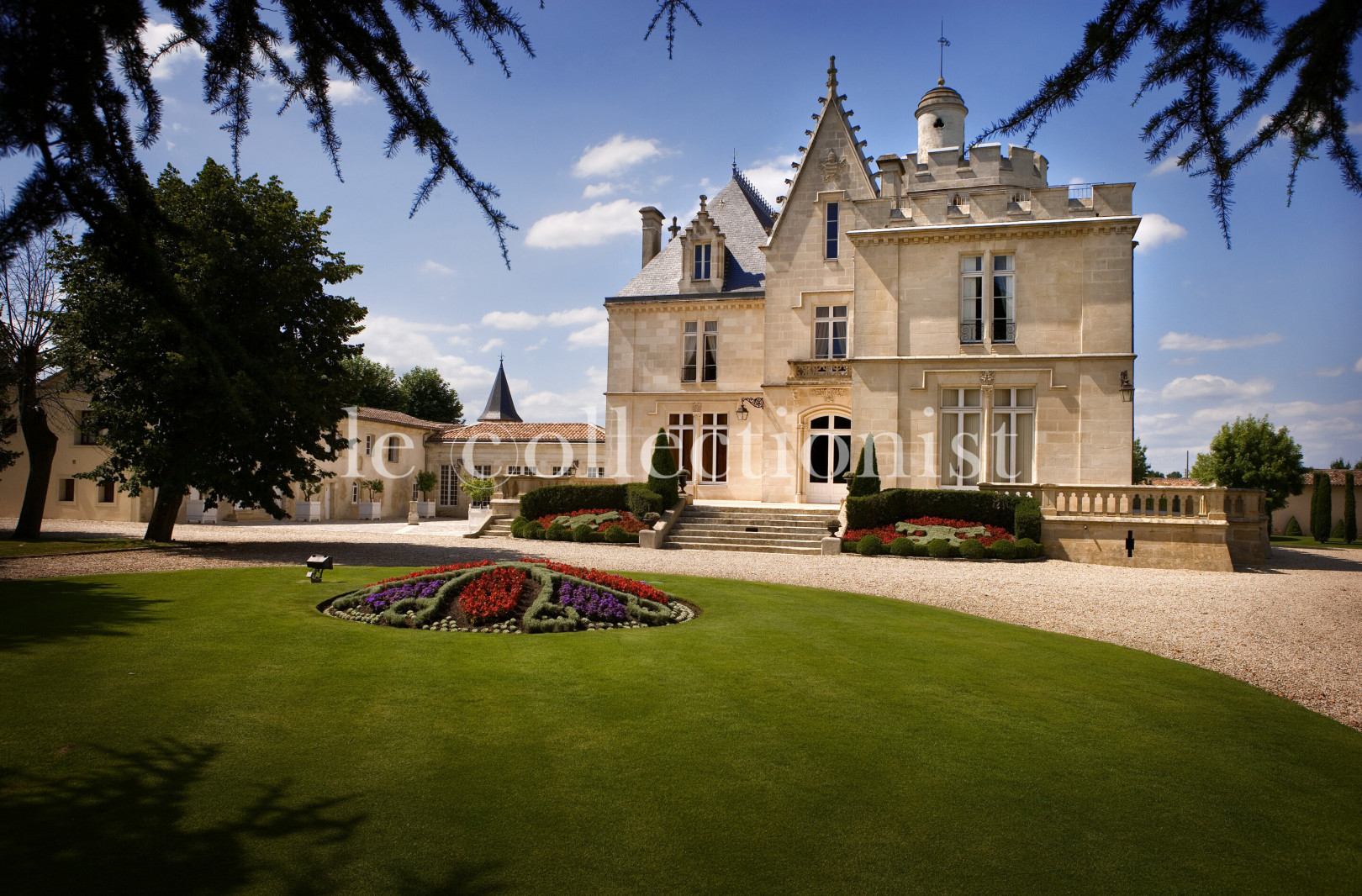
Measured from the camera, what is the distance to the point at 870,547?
16562 millimetres

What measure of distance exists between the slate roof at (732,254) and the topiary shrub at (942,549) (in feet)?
37.6

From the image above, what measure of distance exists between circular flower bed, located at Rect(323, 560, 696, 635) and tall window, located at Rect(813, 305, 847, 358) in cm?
1548

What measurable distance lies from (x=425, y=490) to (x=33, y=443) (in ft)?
60.6

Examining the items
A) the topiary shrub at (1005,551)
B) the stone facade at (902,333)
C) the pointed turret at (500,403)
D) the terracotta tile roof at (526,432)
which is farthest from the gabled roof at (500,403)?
the topiary shrub at (1005,551)

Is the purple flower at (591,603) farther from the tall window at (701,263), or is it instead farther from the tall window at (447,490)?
the tall window at (447,490)

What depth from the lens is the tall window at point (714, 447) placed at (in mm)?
25156

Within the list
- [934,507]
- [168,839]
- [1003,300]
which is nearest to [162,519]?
[168,839]

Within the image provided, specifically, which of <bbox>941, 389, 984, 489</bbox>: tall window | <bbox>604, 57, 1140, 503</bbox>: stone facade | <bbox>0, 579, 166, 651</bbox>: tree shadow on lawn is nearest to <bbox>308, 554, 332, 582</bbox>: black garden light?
<bbox>0, 579, 166, 651</bbox>: tree shadow on lawn

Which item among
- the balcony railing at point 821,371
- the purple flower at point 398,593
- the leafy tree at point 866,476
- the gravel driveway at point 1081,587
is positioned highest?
the balcony railing at point 821,371

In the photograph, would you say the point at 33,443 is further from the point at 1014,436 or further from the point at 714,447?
the point at 1014,436

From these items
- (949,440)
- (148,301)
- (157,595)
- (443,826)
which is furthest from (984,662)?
(949,440)

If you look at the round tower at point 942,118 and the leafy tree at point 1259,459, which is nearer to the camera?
the round tower at point 942,118

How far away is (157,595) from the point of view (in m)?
8.67

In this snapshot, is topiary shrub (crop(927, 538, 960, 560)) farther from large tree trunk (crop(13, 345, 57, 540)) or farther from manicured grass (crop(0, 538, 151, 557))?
large tree trunk (crop(13, 345, 57, 540))
